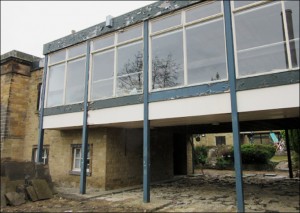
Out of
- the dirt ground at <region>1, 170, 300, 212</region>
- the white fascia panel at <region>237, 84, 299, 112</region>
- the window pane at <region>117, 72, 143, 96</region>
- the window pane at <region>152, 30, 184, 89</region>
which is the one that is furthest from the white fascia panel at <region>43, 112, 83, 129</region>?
the white fascia panel at <region>237, 84, 299, 112</region>

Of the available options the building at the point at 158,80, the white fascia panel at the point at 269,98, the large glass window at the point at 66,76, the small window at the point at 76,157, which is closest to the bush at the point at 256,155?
the building at the point at 158,80

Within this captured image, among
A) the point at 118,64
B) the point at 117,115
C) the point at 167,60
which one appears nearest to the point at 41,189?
the point at 117,115

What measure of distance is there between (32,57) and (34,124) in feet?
11.9

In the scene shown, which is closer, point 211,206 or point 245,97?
point 245,97

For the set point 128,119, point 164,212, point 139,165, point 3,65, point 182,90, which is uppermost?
point 3,65

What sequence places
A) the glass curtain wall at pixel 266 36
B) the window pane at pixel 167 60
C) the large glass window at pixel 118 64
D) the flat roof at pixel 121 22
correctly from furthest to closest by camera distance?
the large glass window at pixel 118 64 < the flat roof at pixel 121 22 < the window pane at pixel 167 60 < the glass curtain wall at pixel 266 36

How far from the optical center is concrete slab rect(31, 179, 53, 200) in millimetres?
8497

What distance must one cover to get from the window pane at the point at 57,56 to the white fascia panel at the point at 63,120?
2.35 m

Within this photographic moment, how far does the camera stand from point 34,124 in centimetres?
1327

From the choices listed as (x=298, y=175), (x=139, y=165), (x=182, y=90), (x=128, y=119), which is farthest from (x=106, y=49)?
(x=298, y=175)

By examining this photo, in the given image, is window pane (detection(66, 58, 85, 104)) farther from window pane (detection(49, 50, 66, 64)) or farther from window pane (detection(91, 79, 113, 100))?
window pane (detection(91, 79, 113, 100))

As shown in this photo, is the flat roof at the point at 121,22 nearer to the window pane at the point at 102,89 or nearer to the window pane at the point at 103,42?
the window pane at the point at 103,42

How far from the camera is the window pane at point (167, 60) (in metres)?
8.01

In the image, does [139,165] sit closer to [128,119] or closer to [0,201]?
[128,119]
